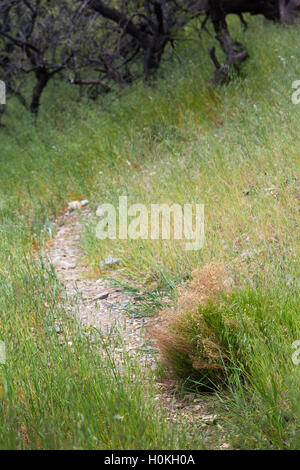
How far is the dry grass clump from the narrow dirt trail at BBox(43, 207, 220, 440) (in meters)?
0.13

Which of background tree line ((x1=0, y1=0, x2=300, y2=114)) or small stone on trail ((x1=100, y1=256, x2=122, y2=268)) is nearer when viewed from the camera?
small stone on trail ((x1=100, y1=256, x2=122, y2=268))

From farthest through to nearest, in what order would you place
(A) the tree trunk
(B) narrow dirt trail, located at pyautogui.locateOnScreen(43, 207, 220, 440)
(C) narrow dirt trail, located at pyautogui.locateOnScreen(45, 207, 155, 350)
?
(A) the tree trunk → (C) narrow dirt trail, located at pyautogui.locateOnScreen(45, 207, 155, 350) → (B) narrow dirt trail, located at pyautogui.locateOnScreen(43, 207, 220, 440)

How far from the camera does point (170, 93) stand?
761 centimetres

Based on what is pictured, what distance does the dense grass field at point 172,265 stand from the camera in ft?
6.82

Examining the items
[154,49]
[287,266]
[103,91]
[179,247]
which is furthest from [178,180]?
[103,91]

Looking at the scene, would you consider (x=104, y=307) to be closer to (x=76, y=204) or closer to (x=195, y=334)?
(x=195, y=334)

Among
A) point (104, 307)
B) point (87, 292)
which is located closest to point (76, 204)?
point (87, 292)

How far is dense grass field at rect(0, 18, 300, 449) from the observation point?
2080 millimetres

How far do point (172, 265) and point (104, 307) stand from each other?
606mm

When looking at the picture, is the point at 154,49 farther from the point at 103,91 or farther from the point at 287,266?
the point at 287,266

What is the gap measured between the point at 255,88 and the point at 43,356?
5.32 m

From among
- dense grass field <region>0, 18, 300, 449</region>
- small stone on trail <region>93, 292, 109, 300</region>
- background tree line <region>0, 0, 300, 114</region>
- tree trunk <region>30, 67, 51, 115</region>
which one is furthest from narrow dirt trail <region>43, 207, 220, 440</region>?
tree trunk <region>30, 67, 51, 115</region>

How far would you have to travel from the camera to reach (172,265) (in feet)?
12.3

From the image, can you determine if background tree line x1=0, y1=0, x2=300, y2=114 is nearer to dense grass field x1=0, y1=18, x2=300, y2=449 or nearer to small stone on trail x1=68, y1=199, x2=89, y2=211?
dense grass field x1=0, y1=18, x2=300, y2=449
